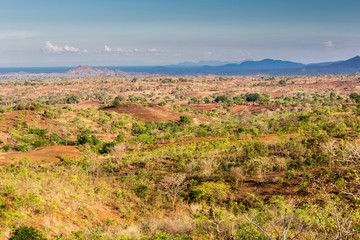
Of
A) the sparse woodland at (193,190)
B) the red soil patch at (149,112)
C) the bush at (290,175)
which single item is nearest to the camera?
the sparse woodland at (193,190)

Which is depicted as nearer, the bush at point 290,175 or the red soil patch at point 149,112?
the bush at point 290,175

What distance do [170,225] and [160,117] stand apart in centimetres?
4125

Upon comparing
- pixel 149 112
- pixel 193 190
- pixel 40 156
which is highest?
pixel 149 112

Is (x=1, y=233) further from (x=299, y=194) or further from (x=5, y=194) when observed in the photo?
(x=299, y=194)

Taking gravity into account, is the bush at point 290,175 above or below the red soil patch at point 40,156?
above

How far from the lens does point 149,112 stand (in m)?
53.2

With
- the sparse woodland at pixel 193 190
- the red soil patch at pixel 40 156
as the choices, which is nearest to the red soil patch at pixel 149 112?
the sparse woodland at pixel 193 190

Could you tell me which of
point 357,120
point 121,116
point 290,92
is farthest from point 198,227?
point 290,92

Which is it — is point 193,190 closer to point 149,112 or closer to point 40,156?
point 40,156

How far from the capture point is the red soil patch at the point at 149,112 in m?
50.8

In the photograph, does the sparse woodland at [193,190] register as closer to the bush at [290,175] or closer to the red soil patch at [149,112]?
the bush at [290,175]

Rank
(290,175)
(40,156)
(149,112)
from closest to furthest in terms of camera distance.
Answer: (290,175) → (40,156) → (149,112)

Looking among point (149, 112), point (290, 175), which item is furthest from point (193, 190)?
point (149, 112)

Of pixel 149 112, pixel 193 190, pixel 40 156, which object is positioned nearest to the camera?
pixel 193 190
